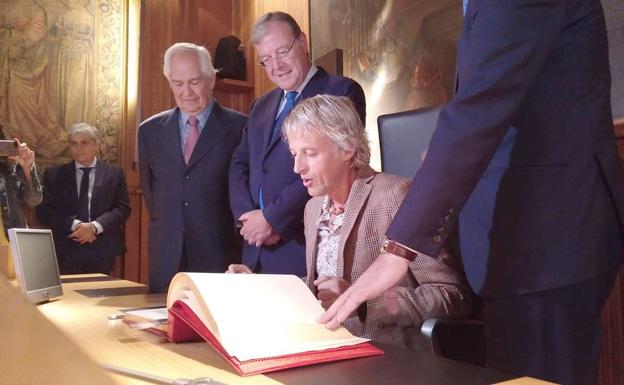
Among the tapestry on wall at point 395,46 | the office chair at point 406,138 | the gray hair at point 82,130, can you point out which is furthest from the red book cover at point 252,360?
the gray hair at point 82,130

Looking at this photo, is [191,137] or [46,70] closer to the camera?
[191,137]

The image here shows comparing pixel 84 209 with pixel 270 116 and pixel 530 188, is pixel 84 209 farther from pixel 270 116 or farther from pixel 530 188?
pixel 530 188

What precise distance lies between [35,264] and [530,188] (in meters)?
1.56

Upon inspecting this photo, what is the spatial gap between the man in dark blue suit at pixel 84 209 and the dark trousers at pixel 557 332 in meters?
3.61

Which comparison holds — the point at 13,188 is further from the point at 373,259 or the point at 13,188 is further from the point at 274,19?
the point at 373,259

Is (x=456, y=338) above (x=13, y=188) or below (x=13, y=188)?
below

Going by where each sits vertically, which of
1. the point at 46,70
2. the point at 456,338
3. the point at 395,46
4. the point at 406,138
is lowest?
the point at 456,338

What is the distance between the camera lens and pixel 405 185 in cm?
182

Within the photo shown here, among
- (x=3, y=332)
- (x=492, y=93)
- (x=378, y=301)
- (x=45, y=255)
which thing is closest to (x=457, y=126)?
(x=492, y=93)

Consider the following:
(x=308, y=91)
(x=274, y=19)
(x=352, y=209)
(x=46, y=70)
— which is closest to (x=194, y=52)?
(x=274, y=19)

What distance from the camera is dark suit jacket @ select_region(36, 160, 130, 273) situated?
4.29 metres

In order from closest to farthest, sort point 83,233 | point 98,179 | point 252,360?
point 252,360 < point 83,233 < point 98,179

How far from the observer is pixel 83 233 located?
420cm

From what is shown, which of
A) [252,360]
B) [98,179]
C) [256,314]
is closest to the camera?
[252,360]
